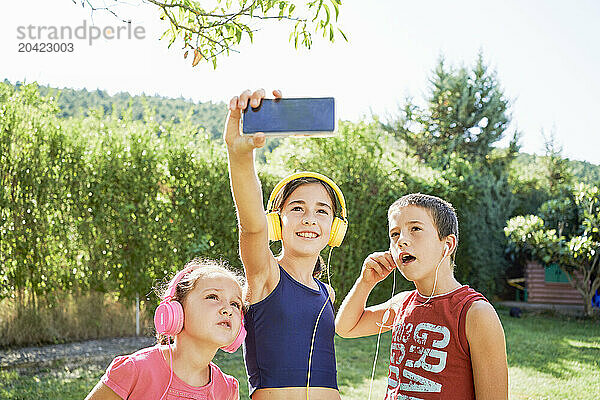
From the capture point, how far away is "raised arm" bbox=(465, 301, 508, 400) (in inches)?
77.9

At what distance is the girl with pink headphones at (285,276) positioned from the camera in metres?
1.90

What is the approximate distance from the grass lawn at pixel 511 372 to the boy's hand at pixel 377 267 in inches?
154

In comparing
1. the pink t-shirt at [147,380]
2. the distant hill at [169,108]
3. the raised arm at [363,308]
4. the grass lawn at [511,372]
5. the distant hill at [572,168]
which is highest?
the distant hill at [169,108]

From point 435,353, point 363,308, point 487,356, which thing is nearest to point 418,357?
point 435,353

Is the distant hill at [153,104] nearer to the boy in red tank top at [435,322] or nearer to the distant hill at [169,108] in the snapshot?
the distant hill at [169,108]

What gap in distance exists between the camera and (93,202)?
8875mm

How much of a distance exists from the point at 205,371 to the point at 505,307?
1334 cm

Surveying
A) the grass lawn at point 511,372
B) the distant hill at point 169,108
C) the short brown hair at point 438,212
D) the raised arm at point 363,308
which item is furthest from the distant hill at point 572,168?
the short brown hair at point 438,212

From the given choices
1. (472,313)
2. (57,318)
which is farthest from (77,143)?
(472,313)

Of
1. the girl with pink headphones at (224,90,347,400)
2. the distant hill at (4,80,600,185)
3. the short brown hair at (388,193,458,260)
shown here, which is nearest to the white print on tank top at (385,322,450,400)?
the girl with pink headphones at (224,90,347,400)

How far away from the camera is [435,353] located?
2.09 m

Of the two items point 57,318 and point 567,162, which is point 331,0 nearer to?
point 57,318

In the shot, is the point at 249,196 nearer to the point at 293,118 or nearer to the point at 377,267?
the point at 293,118

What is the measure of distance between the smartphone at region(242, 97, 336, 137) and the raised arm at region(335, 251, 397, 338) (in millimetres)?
920
